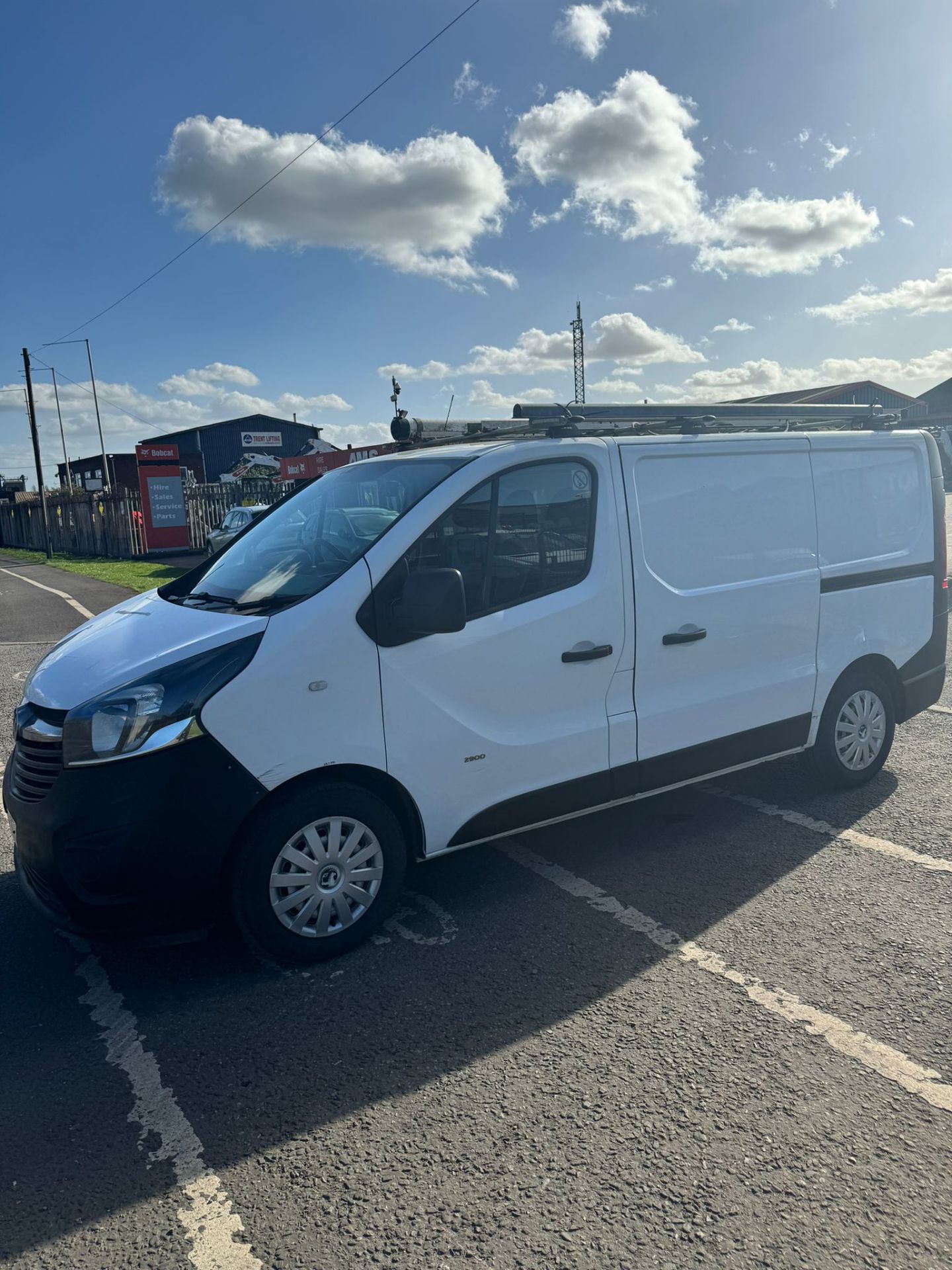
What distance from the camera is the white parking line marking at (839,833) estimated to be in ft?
13.6

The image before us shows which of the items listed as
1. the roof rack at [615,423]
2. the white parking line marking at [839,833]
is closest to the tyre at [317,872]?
the roof rack at [615,423]

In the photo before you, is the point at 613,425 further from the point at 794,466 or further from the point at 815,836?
the point at 815,836

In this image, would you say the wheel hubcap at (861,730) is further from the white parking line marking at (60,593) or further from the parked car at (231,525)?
the parked car at (231,525)

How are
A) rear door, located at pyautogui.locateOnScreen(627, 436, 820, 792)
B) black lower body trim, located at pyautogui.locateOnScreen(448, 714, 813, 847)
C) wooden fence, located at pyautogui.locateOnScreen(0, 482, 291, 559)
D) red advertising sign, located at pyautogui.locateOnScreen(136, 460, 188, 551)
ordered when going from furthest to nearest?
wooden fence, located at pyautogui.locateOnScreen(0, 482, 291, 559), red advertising sign, located at pyautogui.locateOnScreen(136, 460, 188, 551), rear door, located at pyautogui.locateOnScreen(627, 436, 820, 792), black lower body trim, located at pyautogui.locateOnScreen(448, 714, 813, 847)

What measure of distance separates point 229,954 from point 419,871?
3.29 feet

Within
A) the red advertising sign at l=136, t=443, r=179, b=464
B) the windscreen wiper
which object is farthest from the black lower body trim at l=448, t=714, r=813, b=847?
the red advertising sign at l=136, t=443, r=179, b=464

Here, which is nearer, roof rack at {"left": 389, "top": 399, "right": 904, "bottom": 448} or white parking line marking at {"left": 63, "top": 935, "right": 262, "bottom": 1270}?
Result: white parking line marking at {"left": 63, "top": 935, "right": 262, "bottom": 1270}

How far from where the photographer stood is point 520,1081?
2729 mm

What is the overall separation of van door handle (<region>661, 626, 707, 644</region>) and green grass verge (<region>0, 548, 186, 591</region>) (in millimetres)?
10968

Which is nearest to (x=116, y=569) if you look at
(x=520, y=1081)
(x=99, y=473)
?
(x=520, y=1081)

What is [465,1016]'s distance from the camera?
3.06 metres

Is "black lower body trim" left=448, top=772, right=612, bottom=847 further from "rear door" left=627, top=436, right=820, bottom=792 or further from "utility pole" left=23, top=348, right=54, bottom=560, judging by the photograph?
"utility pole" left=23, top=348, right=54, bottom=560

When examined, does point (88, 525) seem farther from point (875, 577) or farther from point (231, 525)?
point (875, 577)

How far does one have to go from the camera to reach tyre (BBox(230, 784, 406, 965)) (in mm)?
3203
